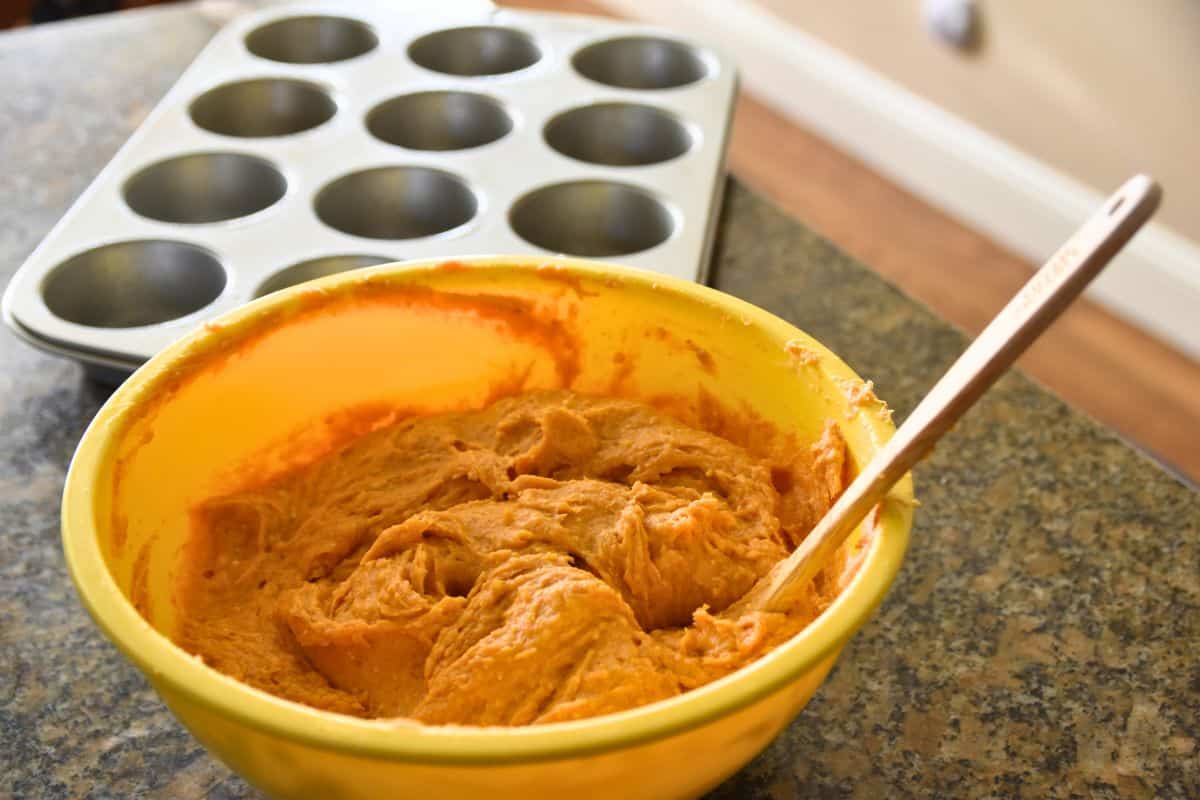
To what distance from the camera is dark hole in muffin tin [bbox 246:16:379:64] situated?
1.50 meters

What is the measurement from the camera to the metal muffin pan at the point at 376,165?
1098mm

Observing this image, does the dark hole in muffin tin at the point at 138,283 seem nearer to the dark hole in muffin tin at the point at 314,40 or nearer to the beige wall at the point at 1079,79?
the dark hole in muffin tin at the point at 314,40

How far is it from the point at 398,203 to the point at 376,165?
0.04m

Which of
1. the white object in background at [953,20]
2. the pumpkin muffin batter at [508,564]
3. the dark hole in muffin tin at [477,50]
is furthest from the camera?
the white object in background at [953,20]

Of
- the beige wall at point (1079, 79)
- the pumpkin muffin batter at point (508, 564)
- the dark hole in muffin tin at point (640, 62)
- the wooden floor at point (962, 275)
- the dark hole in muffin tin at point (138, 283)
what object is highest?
the pumpkin muffin batter at point (508, 564)

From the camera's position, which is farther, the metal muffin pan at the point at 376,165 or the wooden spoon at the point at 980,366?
the metal muffin pan at the point at 376,165

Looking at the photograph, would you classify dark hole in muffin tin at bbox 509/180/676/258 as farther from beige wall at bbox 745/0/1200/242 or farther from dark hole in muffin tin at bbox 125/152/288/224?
beige wall at bbox 745/0/1200/242

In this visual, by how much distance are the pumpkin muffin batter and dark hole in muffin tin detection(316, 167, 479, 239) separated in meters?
0.45

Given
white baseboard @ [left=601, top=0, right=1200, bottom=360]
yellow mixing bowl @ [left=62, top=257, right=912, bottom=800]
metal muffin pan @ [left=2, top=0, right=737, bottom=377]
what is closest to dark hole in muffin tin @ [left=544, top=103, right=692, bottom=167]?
metal muffin pan @ [left=2, top=0, right=737, bottom=377]

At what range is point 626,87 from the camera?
1.53 meters

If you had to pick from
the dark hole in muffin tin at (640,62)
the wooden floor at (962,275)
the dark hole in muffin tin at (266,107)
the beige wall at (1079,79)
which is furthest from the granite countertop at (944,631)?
the beige wall at (1079,79)

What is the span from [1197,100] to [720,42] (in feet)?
4.81

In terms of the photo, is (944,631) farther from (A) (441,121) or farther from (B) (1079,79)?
(B) (1079,79)

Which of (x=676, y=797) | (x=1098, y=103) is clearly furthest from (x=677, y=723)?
(x=1098, y=103)
